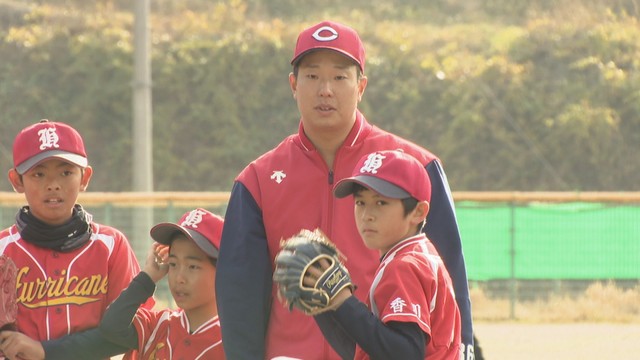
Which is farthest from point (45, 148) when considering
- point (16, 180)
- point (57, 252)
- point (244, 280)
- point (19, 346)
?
point (244, 280)

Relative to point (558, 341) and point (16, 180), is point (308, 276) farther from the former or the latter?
point (558, 341)

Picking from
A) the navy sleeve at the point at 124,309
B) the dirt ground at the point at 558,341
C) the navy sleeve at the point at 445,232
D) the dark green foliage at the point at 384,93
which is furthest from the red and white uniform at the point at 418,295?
the dark green foliage at the point at 384,93

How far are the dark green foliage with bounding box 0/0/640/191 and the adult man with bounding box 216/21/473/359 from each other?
18530 mm

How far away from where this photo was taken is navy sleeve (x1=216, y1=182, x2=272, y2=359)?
4.31m

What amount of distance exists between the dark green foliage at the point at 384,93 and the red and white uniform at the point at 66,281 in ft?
59.1

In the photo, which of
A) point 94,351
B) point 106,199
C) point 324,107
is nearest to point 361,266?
point 324,107

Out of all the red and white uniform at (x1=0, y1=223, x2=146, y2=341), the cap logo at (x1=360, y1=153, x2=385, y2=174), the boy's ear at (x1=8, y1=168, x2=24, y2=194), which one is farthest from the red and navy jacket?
the boy's ear at (x1=8, y1=168, x2=24, y2=194)

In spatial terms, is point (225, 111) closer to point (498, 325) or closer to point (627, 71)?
point (627, 71)

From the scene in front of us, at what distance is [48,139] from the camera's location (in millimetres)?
4957

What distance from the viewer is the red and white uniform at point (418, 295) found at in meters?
3.61

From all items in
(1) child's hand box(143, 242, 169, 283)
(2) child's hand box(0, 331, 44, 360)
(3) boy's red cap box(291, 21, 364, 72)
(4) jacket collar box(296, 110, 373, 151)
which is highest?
(3) boy's red cap box(291, 21, 364, 72)

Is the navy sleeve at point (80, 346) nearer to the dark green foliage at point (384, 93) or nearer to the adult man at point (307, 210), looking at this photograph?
the adult man at point (307, 210)

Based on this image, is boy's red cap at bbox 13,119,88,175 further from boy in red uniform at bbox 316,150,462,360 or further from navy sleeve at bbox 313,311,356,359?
navy sleeve at bbox 313,311,356,359

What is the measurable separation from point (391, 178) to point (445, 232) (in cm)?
54
